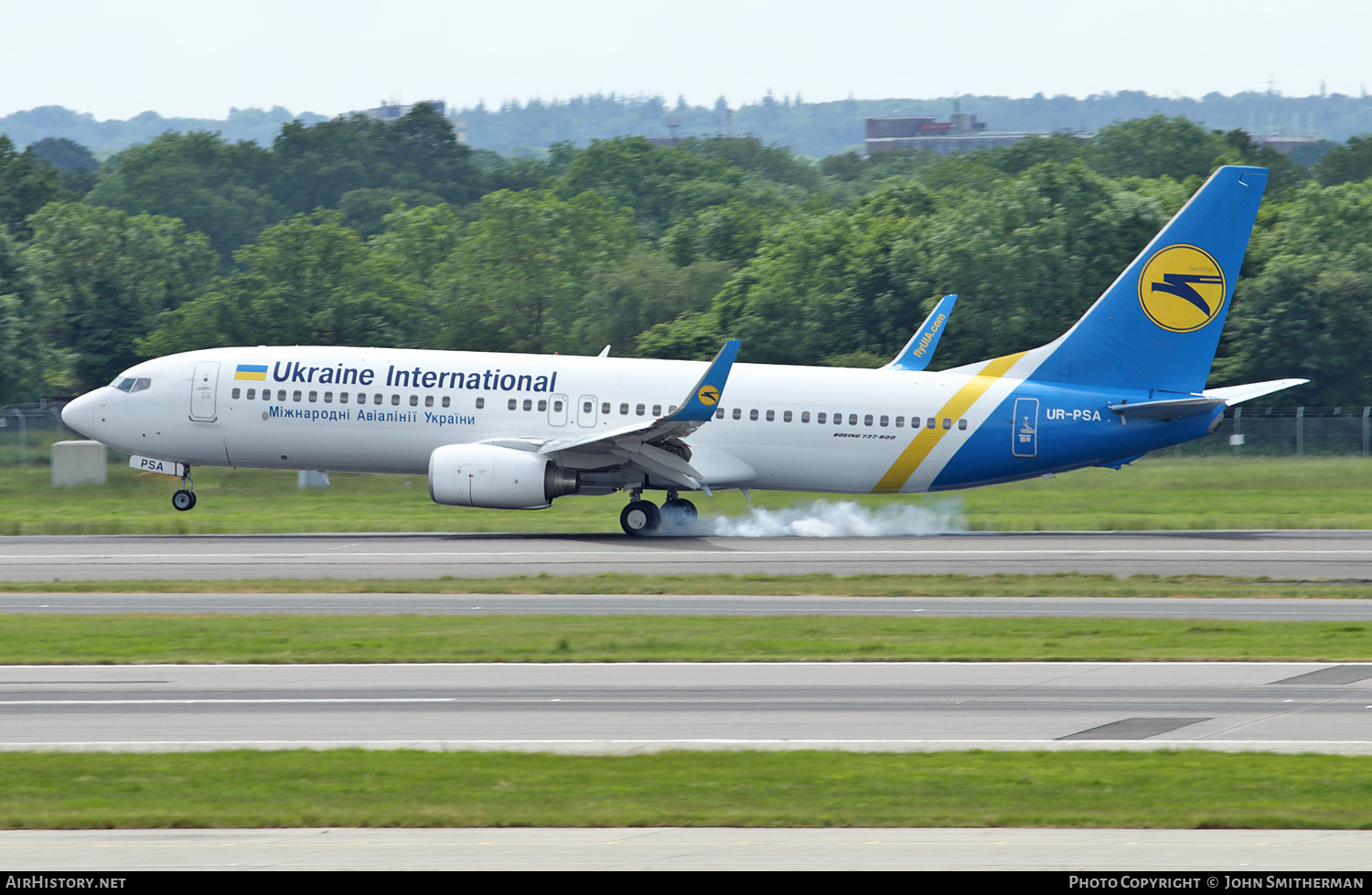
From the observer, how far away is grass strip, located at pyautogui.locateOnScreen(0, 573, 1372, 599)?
27.8m

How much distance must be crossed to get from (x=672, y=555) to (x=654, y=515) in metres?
3.13

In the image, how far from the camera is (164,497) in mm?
42625

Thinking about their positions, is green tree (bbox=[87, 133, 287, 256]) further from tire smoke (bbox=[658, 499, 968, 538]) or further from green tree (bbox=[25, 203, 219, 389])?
tire smoke (bbox=[658, 499, 968, 538])

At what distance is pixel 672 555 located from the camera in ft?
109

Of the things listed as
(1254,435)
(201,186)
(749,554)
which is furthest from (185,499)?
(201,186)

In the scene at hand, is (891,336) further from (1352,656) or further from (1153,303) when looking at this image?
(1352,656)

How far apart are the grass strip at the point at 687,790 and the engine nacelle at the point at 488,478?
18816 mm

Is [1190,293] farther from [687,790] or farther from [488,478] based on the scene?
[687,790]

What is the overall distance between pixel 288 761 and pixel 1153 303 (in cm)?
2634

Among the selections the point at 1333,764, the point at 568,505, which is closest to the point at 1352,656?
the point at 1333,764

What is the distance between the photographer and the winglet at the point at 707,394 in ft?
108

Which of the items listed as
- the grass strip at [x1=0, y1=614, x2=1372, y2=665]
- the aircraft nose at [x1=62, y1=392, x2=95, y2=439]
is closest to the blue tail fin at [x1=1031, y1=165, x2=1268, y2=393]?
the grass strip at [x1=0, y1=614, x2=1372, y2=665]

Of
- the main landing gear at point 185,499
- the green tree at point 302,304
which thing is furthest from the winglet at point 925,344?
the green tree at point 302,304

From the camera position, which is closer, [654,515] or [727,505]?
[654,515]
